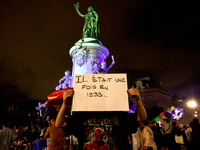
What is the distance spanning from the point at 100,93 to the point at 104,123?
52 cm

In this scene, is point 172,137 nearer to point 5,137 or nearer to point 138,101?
point 138,101

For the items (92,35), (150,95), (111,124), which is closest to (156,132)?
(111,124)

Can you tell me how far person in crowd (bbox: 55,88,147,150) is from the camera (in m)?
3.01

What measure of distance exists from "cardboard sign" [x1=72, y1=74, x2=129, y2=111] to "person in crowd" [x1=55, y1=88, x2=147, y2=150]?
15cm

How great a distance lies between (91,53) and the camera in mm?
17578

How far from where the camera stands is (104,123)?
3.15 meters

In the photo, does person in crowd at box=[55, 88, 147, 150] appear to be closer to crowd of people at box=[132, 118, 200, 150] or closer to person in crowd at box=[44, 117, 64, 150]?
person in crowd at box=[44, 117, 64, 150]

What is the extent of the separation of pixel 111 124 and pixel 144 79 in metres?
69.4

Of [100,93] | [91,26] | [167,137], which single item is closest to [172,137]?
[167,137]

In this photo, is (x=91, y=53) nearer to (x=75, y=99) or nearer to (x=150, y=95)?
(x=75, y=99)

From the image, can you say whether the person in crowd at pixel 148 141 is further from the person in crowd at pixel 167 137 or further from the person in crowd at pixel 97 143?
the person in crowd at pixel 97 143

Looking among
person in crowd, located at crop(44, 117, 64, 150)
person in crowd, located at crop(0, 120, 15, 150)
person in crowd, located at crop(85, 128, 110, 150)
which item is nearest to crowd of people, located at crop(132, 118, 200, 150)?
person in crowd, located at crop(44, 117, 64, 150)

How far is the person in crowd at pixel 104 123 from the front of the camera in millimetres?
3012

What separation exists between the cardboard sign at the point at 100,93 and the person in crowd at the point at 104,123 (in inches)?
6.0
